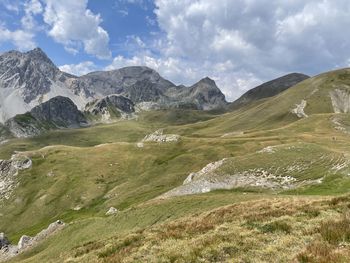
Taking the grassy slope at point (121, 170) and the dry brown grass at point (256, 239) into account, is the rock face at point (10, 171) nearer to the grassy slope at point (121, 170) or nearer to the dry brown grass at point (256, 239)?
the grassy slope at point (121, 170)

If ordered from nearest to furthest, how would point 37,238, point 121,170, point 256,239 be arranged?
point 256,239
point 37,238
point 121,170

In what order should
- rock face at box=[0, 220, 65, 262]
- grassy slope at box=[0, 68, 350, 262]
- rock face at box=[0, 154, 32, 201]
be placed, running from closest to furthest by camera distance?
rock face at box=[0, 220, 65, 262], grassy slope at box=[0, 68, 350, 262], rock face at box=[0, 154, 32, 201]

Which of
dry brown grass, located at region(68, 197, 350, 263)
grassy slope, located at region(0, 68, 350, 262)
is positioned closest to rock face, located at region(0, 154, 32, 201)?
grassy slope, located at region(0, 68, 350, 262)

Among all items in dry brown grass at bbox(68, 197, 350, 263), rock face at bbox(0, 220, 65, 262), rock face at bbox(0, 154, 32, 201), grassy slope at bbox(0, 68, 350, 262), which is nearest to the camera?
dry brown grass at bbox(68, 197, 350, 263)

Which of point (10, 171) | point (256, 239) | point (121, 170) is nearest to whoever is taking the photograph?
point (256, 239)

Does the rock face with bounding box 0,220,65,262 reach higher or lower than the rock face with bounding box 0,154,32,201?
lower

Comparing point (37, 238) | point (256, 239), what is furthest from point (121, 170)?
point (256, 239)

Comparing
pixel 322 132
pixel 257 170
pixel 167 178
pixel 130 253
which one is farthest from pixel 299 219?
pixel 322 132

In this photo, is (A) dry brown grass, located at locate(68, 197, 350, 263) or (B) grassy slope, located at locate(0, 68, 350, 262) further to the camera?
(B) grassy slope, located at locate(0, 68, 350, 262)

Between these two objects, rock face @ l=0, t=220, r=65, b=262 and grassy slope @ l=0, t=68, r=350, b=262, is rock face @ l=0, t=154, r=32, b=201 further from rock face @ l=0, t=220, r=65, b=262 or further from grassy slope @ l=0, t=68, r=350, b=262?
rock face @ l=0, t=220, r=65, b=262

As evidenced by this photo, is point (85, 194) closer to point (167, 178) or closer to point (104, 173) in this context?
point (104, 173)

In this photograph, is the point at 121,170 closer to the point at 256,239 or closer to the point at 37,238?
the point at 37,238

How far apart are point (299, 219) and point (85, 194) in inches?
4840

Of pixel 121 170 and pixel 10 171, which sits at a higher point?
pixel 10 171
